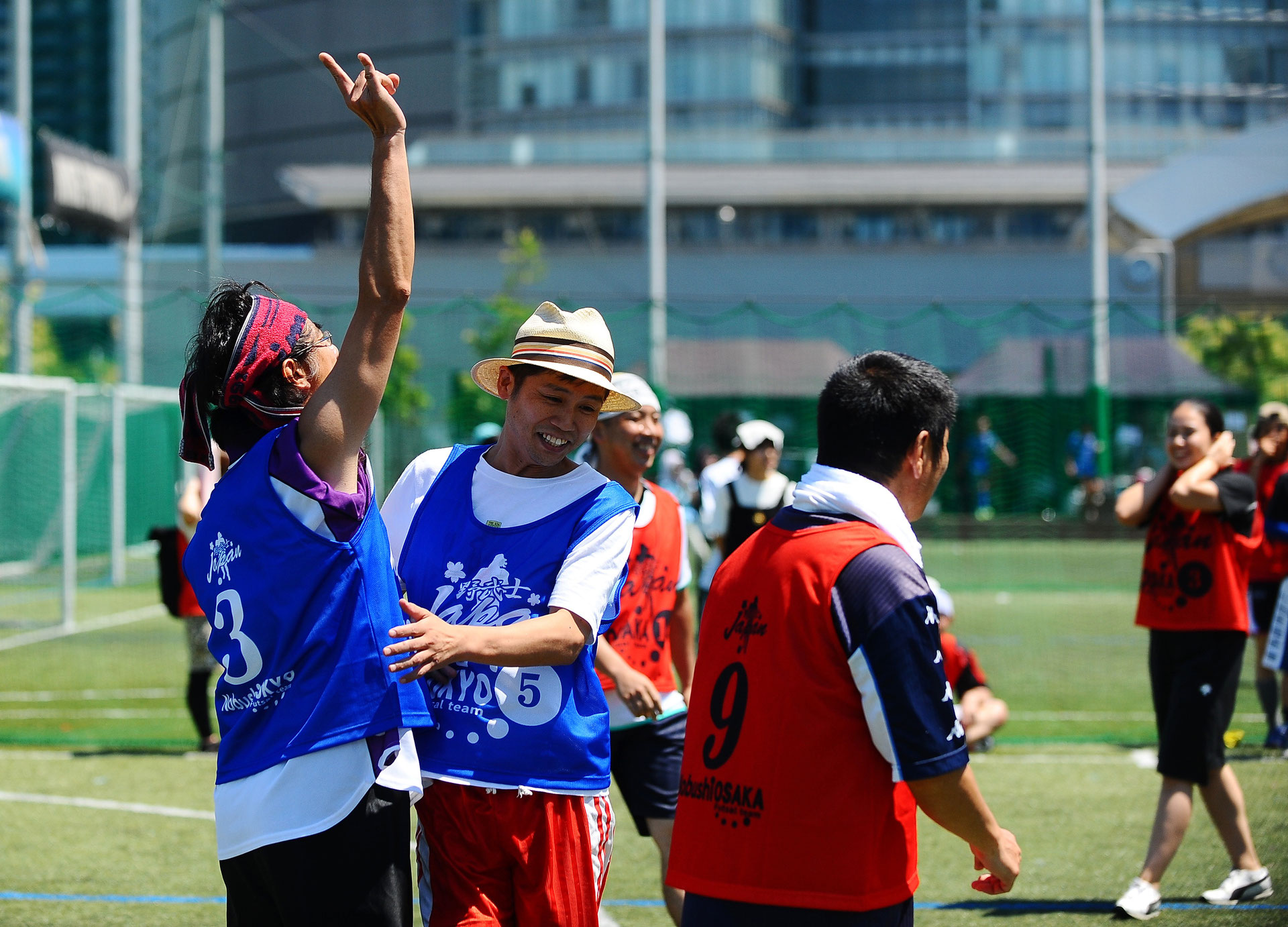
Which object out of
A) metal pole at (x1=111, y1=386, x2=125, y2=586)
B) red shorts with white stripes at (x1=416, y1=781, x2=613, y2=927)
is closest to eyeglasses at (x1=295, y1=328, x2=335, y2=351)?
red shorts with white stripes at (x1=416, y1=781, x2=613, y2=927)

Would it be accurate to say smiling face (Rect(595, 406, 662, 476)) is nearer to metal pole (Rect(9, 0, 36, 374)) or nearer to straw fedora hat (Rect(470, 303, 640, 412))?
straw fedora hat (Rect(470, 303, 640, 412))

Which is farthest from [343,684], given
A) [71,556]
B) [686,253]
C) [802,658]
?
[686,253]

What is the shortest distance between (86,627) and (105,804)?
8.79 metres

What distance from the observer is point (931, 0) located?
56906 millimetres

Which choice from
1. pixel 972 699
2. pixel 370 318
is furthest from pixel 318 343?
pixel 972 699

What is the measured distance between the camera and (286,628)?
2.57 m

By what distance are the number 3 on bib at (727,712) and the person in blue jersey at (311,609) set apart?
61 cm

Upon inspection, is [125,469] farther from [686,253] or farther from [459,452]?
[686,253]

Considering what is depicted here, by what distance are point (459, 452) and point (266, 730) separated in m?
0.93

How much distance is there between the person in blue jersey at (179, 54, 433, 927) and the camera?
253cm

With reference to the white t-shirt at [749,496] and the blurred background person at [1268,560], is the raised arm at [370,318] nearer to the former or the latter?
the white t-shirt at [749,496]

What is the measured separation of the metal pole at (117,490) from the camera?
1856 centimetres

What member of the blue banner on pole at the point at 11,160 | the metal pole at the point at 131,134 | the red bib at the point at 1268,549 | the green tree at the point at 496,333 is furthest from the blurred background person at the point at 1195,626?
the blue banner on pole at the point at 11,160

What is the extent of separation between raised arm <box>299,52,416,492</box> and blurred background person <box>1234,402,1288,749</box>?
751cm
